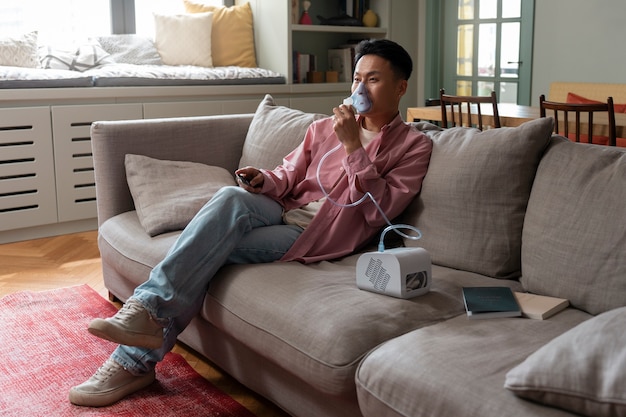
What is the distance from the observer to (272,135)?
2939 mm

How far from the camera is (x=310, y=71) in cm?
548

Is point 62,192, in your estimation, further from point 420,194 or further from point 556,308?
point 556,308

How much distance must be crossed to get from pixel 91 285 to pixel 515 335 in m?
2.20

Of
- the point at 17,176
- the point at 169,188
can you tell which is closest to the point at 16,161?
the point at 17,176

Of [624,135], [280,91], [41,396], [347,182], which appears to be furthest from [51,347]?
[280,91]

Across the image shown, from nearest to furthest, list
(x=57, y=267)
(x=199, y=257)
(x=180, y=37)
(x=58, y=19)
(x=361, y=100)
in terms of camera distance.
A: (x=199, y=257)
(x=361, y=100)
(x=57, y=267)
(x=58, y=19)
(x=180, y=37)

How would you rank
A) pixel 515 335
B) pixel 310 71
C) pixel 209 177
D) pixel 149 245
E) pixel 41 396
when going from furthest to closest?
pixel 310 71 → pixel 209 177 → pixel 149 245 → pixel 41 396 → pixel 515 335

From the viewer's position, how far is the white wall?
193 inches

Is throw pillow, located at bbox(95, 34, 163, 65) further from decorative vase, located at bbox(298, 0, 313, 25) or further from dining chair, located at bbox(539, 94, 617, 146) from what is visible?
dining chair, located at bbox(539, 94, 617, 146)

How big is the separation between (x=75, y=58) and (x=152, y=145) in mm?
1946

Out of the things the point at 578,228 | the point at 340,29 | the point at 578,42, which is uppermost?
the point at 340,29

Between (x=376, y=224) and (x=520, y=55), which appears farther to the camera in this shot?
(x=520, y=55)

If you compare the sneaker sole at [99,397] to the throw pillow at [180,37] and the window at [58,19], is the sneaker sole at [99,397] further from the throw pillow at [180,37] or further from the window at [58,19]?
the throw pillow at [180,37]

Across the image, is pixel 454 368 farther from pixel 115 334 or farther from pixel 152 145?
pixel 152 145
